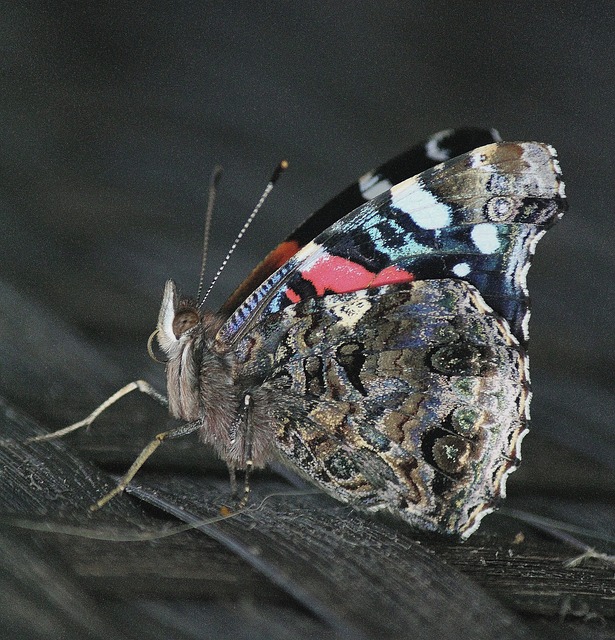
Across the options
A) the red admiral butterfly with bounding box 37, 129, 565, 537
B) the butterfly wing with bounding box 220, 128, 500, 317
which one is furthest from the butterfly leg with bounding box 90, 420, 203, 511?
the butterfly wing with bounding box 220, 128, 500, 317

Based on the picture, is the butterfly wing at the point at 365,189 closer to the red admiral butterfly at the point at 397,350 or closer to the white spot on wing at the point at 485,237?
the red admiral butterfly at the point at 397,350

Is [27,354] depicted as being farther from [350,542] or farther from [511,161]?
[511,161]

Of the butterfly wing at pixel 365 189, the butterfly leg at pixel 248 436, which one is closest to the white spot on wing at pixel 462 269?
the butterfly wing at pixel 365 189

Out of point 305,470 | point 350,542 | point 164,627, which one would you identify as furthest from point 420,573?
point 305,470

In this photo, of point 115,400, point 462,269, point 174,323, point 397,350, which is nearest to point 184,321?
point 174,323

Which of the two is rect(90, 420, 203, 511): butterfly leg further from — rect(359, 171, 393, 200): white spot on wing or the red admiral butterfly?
rect(359, 171, 393, 200): white spot on wing

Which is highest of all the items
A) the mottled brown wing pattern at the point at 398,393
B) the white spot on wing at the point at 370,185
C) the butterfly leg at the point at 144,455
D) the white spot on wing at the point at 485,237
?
the white spot on wing at the point at 370,185

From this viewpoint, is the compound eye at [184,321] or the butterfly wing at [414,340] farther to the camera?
the compound eye at [184,321]
